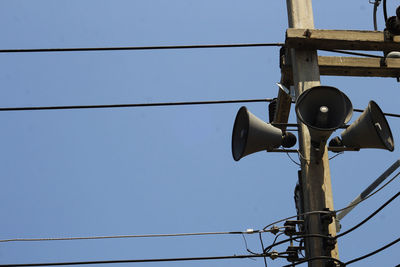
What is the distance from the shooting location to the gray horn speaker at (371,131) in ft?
19.5

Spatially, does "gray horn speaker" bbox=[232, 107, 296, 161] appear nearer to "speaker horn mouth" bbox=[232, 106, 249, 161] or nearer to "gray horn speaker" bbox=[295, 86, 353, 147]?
"speaker horn mouth" bbox=[232, 106, 249, 161]

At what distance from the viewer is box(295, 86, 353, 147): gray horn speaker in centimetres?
586

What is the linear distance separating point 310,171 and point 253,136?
0.59 meters

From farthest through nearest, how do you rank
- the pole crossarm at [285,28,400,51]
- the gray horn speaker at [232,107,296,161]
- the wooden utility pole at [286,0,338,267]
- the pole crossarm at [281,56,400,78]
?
the pole crossarm at [281,56,400,78]
the pole crossarm at [285,28,400,51]
the gray horn speaker at [232,107,296,161]
the wooden utility pole at [286,0,338,267]

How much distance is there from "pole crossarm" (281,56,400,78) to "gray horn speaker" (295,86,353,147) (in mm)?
987

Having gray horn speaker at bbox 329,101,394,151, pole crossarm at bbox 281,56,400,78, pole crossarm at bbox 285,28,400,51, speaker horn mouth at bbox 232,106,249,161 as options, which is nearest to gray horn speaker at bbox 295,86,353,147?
gray horn speaker at bbox 329,101,394,151

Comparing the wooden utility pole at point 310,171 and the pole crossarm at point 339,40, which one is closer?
the wooden utility pole at point 310,171

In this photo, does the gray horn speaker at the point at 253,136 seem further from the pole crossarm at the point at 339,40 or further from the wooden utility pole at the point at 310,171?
the pole crossarm at the point at 339,40

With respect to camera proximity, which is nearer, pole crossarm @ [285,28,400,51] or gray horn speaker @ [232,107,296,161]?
gray horn speaker @ [232,107,296,161]

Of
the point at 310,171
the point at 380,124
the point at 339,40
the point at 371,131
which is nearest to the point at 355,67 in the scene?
the point at 339,40

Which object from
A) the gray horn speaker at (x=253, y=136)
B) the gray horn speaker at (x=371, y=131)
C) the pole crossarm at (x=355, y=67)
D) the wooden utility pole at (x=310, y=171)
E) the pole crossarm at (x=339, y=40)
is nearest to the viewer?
the wooden utility pole at (x=310, y=171)

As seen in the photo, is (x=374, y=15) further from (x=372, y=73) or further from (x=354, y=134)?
(x=354, y=134)

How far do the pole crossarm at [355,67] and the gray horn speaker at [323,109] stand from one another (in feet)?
3.24

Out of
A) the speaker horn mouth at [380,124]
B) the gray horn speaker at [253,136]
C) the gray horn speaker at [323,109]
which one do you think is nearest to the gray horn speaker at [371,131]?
the speaker horn mouth at [380,124]
